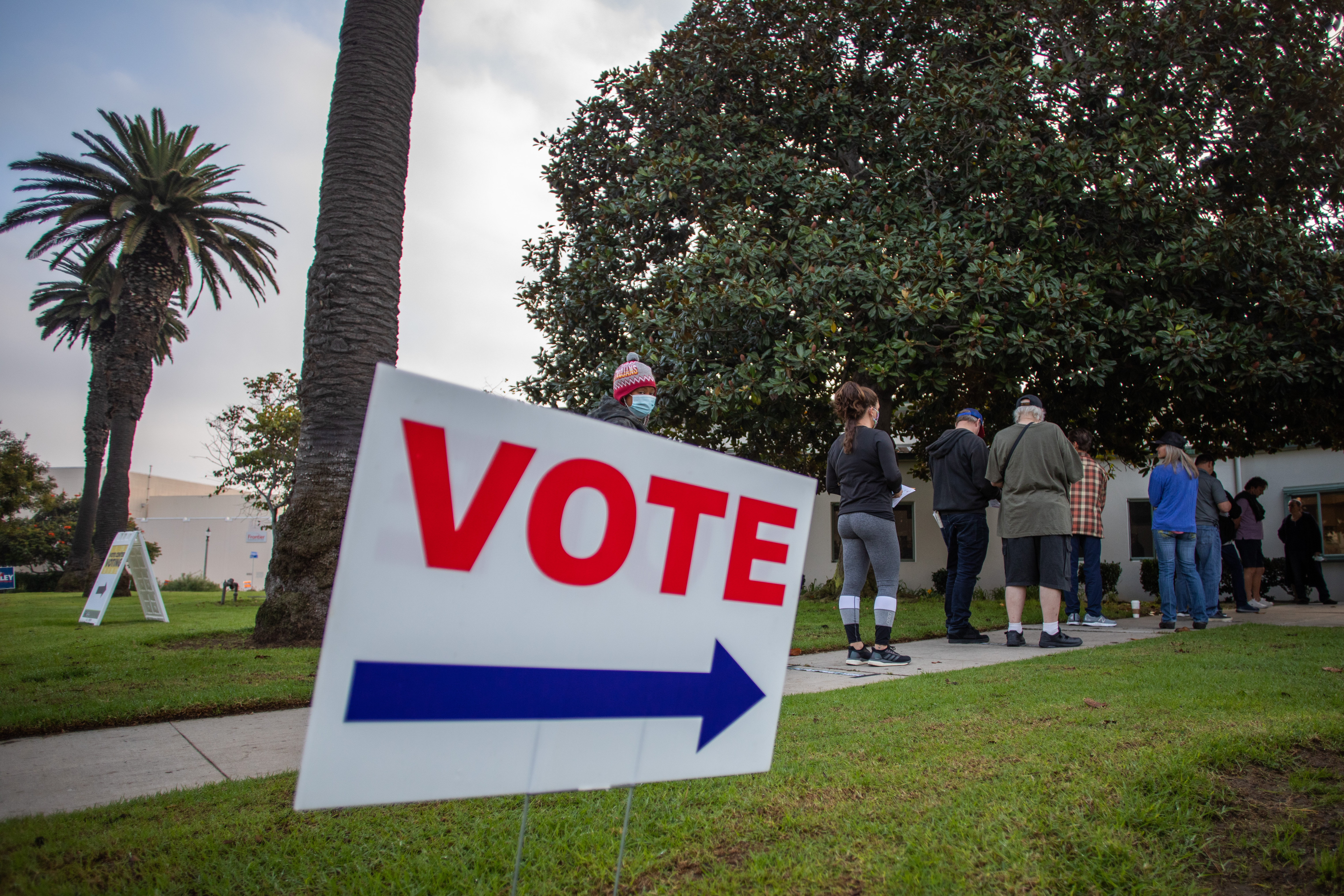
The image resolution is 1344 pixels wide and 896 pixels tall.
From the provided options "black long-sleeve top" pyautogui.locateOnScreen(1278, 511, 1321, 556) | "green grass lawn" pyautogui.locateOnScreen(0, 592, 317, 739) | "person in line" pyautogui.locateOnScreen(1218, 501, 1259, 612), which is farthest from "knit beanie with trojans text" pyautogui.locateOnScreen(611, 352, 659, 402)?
"black long-sleeve top" pyautogui.locateOnScreen(1278, 511, 1321, 556)

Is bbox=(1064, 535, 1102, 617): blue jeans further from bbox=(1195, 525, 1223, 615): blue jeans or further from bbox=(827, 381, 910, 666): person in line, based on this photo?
bbox=(827, 381, 910, 666): person in line

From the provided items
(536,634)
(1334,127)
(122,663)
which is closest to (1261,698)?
(536,634)

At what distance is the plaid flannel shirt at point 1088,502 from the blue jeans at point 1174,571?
0.55m

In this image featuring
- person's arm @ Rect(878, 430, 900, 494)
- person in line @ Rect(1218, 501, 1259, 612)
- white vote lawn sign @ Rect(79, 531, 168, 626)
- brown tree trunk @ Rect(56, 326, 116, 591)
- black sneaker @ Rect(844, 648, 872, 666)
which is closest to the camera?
person's arm @ Rect(878, 430, 900, 494)

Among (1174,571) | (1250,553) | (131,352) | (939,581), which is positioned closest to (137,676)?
(1174,571)

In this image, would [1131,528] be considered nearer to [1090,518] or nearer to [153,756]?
[1090,518]

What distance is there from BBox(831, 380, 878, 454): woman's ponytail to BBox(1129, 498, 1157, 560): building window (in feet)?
54.0

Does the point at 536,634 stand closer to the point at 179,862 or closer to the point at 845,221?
the point at 179,862

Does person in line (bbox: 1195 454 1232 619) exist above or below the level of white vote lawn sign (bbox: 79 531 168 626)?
above

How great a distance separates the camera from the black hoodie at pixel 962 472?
7023mm

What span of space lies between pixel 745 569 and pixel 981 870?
104 cm

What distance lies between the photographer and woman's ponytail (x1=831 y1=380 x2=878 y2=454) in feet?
18.8

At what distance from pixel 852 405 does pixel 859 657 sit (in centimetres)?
189

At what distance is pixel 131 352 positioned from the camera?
20.2 metres
